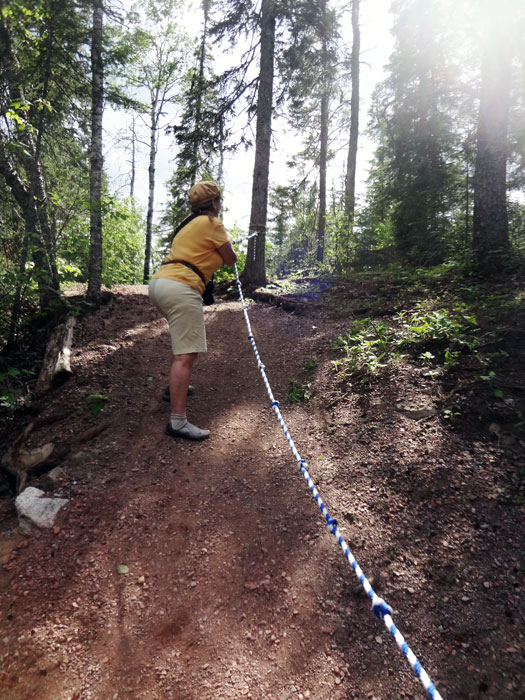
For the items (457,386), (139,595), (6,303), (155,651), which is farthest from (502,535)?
(6,303)

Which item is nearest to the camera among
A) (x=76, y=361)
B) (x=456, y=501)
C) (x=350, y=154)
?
(x=456, y=501)

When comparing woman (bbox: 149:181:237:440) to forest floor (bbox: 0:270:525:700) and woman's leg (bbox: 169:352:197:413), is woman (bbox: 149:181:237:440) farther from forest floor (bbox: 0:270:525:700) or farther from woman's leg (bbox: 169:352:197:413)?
forest floor (bbox: 0:270:525:700)

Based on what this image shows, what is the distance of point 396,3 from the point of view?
1189cm

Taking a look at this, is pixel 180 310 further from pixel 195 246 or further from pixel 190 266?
pixel 195 246

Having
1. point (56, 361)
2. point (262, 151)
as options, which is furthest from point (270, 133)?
point (56, 361)

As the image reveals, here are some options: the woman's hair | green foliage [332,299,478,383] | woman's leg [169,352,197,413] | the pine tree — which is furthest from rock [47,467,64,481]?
the pine tree

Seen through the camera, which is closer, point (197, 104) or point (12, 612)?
point (12, 612)

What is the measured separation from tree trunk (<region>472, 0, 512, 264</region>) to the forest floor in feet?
8.81

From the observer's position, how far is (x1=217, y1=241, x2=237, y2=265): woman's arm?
349cm

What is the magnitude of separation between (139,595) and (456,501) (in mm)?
2327

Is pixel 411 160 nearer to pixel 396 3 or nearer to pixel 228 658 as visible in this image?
pixel 396 3

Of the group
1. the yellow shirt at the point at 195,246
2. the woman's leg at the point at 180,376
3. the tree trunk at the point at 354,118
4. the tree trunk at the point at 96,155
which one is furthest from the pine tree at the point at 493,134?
the tree trunk at the point at 354,118

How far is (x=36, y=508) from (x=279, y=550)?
77.4 inches

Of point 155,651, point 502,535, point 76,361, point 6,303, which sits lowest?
point 155,651
